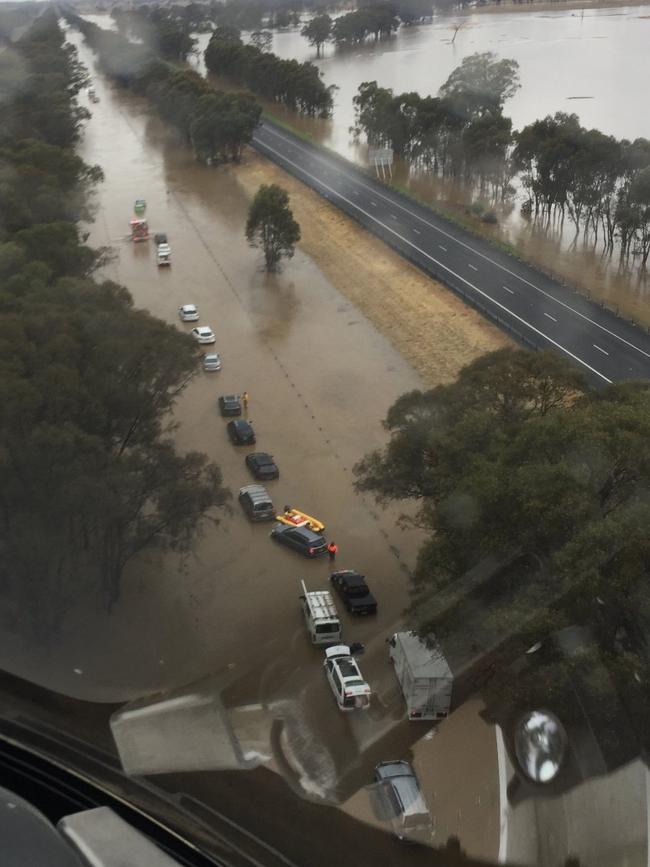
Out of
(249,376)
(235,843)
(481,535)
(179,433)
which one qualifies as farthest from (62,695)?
(249,376)

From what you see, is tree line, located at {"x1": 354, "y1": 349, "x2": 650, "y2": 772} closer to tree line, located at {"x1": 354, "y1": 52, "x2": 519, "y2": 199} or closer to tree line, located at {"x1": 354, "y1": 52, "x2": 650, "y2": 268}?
tree line, located at {"x1": 354, "y1": 52, "x2": 650, "y2": 268}

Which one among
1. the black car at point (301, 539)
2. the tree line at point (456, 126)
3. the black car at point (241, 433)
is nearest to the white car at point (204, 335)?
the black car at point (241, 433)

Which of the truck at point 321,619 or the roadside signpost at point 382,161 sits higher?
the truck at point 321,619

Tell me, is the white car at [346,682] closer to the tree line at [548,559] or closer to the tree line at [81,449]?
the tree line at [548,559]

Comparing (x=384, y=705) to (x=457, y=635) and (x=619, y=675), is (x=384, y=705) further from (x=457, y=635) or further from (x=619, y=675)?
(x=619, y=675)

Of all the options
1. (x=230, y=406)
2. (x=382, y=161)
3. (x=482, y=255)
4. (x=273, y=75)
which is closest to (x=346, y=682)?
(x=230, y=406)

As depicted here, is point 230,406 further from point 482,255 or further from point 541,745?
point 482,255
